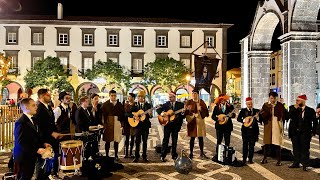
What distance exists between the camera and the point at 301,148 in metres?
9.51

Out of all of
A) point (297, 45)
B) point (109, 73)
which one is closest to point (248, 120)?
point (297, 45)

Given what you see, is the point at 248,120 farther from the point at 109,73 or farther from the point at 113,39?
the point at 113,39

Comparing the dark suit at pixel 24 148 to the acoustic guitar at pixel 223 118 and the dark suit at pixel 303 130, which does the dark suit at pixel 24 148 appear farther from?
the dark suit at pixel 303 130

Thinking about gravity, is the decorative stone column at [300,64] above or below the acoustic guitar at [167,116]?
above

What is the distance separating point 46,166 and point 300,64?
1164 centimetres

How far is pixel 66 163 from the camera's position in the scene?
24.6 ft

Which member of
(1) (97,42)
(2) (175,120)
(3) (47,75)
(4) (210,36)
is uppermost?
(4) (210,36)

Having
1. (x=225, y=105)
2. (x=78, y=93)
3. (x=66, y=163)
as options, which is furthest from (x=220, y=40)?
(x=66, y=163)

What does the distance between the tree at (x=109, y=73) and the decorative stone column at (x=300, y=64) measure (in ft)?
97.7

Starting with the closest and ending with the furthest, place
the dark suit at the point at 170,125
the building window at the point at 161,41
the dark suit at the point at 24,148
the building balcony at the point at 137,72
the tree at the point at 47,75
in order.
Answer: the dark suit at the point at 24,148 < the dark suit at the point at 170,125 < the tree at the point at 47,75 < the building balcony at the point at 137,72 < the building window at the point at 161,41

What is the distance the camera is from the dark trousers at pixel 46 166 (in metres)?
7.35

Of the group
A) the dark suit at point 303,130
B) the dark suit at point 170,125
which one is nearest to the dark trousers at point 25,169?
the dark suit at point 170,125

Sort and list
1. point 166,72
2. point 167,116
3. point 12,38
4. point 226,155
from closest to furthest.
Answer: point 226,155
point 167,116
point 166,72
point 12,38

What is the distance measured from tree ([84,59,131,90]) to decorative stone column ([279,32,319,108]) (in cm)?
2978
